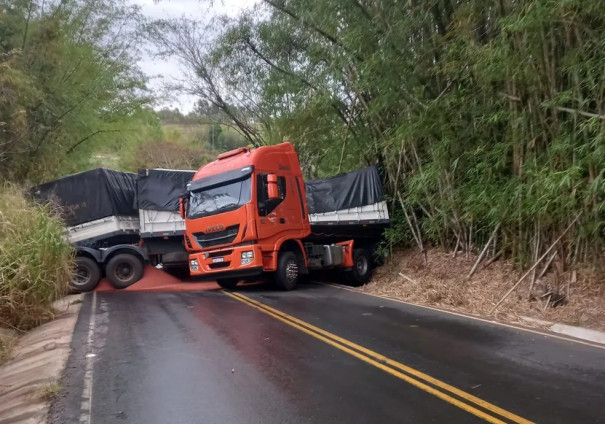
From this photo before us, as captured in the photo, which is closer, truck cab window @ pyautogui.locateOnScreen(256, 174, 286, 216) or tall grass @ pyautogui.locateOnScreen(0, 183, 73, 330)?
tall grass @ pyautogui.locateOnScreen(0, 183, 73, 330)

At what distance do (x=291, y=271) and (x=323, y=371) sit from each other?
781cm

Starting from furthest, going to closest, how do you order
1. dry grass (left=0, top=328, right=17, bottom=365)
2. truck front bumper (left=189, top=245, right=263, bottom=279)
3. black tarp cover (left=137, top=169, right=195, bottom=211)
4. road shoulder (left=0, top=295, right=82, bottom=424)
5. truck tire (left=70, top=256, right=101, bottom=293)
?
black tarp cover (left=137, top=169, right=195, bottom=211) < truck tire (left=70, top=256, right=101, bottom=293) < truck front bumper (left=189, top=245, right=263, bottom=279) < dry grass (left=0, top=328, right=17, bottom=365) < road shoulder (left=0, top=295, right=82, bottom=424)

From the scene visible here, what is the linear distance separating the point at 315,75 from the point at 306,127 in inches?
102

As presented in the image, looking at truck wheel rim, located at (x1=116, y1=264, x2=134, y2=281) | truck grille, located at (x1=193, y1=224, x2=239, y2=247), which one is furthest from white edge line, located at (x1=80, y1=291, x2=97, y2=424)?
truck wheel rim, located at (x1=116, y1=264, x2=134, y2=281)

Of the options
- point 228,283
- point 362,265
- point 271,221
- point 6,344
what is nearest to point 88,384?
point 6,344

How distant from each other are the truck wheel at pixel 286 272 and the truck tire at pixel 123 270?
3.96m

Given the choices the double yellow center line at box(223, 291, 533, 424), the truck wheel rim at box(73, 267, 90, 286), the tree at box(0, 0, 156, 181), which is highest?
the tree at box(0, 0, 156, 181)

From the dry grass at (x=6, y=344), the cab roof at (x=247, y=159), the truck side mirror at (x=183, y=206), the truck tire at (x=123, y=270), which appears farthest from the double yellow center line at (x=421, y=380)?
the truck tire at (x=123, y=270)

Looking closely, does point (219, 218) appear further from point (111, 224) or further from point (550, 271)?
point (550, 271)

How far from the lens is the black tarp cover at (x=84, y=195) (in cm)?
1502

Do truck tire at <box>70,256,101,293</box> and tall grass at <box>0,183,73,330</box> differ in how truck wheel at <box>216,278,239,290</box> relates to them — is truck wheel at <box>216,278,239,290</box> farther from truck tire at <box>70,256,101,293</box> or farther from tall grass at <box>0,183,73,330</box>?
tall grass at <box>0,183,73,330</box>

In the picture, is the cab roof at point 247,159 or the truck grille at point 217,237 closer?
the truck grille at point 217,237

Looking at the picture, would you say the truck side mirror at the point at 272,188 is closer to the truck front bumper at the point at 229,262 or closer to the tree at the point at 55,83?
the truck front bumper at the point at 229,262

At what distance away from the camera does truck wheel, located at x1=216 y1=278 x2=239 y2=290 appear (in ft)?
47.2
